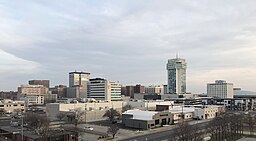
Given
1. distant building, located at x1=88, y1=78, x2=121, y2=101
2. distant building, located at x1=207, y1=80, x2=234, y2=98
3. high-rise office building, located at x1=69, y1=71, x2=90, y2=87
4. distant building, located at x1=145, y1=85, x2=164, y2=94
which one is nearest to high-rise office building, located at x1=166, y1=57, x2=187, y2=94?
distant building, located at x1=145, y1=85, x2=164, y2=94

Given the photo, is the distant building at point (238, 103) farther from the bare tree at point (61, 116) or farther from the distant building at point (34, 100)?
the distant building at point (34, 100)

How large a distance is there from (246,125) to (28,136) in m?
33.0

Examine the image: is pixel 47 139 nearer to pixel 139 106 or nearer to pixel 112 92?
pixel 139 106

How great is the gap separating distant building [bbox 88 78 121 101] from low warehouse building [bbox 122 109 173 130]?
52660mm

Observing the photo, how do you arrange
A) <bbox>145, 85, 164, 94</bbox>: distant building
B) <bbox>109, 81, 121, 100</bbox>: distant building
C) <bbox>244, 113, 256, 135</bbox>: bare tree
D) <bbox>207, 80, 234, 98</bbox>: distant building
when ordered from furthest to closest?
<bbox>145, 85, 164, 94</bbox>: distant building
<bbox>207, 80, 234, 98</bbox>: distant building
<bbox>109, 81, 121, 100</bbox>: distant building
<bbox>244, 113, 256, 135</bbox>: bare tree

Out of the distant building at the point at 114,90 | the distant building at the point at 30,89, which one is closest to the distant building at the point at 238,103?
the distant building at the point at 114,90

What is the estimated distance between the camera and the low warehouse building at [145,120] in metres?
42.3

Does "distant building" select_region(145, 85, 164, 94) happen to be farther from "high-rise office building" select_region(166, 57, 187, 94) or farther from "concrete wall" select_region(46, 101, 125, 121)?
"concrete wall" select_region(46, 101, 125, 121)

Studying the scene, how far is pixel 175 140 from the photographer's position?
25484 millimetres

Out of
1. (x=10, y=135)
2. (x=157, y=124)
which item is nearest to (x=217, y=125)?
(x=157, y=124)

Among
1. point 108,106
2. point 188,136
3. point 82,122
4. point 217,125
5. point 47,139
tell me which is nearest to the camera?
point 188,136

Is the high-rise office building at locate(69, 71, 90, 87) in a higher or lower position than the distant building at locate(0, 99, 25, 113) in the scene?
higher

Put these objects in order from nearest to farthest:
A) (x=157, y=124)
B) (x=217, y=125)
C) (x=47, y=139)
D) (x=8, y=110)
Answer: (x=47, y=139) < (x=217, y=125) < (x=157, y=124) < (x=8, y=110)

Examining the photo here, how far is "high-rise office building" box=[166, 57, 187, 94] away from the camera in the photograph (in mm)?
142500
